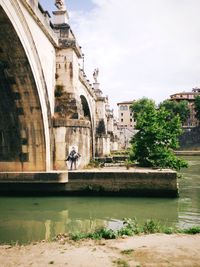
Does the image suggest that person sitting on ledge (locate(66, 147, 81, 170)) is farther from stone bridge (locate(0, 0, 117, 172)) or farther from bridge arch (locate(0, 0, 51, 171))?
bridge arch (locate(0, 0, 51, 171))

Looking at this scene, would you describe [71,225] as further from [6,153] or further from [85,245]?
[6,153]

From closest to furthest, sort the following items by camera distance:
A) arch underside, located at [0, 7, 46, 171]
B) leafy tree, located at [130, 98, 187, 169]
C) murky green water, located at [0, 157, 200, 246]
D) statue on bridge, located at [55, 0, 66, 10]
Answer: murky green water, located at [0, 157, 200, 246] → arch underside, located at [0, 7, 46, 171] → statue on bridge, located at [55, 0, 66, 10] → leafy tree, located at [130, 98, 187, 169]

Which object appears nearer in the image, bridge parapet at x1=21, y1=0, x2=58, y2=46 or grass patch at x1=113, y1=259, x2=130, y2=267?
grass patch at x1=113, y1=259, x2=130, y2=267

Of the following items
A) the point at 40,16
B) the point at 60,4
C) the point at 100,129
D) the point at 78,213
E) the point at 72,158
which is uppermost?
the point at 60,4

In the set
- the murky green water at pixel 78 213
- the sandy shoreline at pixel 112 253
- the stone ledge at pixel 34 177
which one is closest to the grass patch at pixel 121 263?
the sandy shoreline at pixel 112 253

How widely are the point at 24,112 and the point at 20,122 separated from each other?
1.64 ft

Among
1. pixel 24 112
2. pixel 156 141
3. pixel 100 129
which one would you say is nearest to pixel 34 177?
pixel 24 112

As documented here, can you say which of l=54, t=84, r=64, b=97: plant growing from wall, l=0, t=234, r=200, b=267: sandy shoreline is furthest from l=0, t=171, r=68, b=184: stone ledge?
l=0, t=234, r=200, b=267: sandy shoreline

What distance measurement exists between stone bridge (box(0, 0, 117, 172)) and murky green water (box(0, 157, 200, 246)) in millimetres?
2591

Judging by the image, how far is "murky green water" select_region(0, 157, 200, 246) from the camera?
942 centimetres

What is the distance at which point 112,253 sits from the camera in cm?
550

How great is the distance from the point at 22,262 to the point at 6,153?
10.9 meters

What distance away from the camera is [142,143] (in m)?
19.5

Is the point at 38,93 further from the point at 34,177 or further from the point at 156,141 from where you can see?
the point at 156,141
